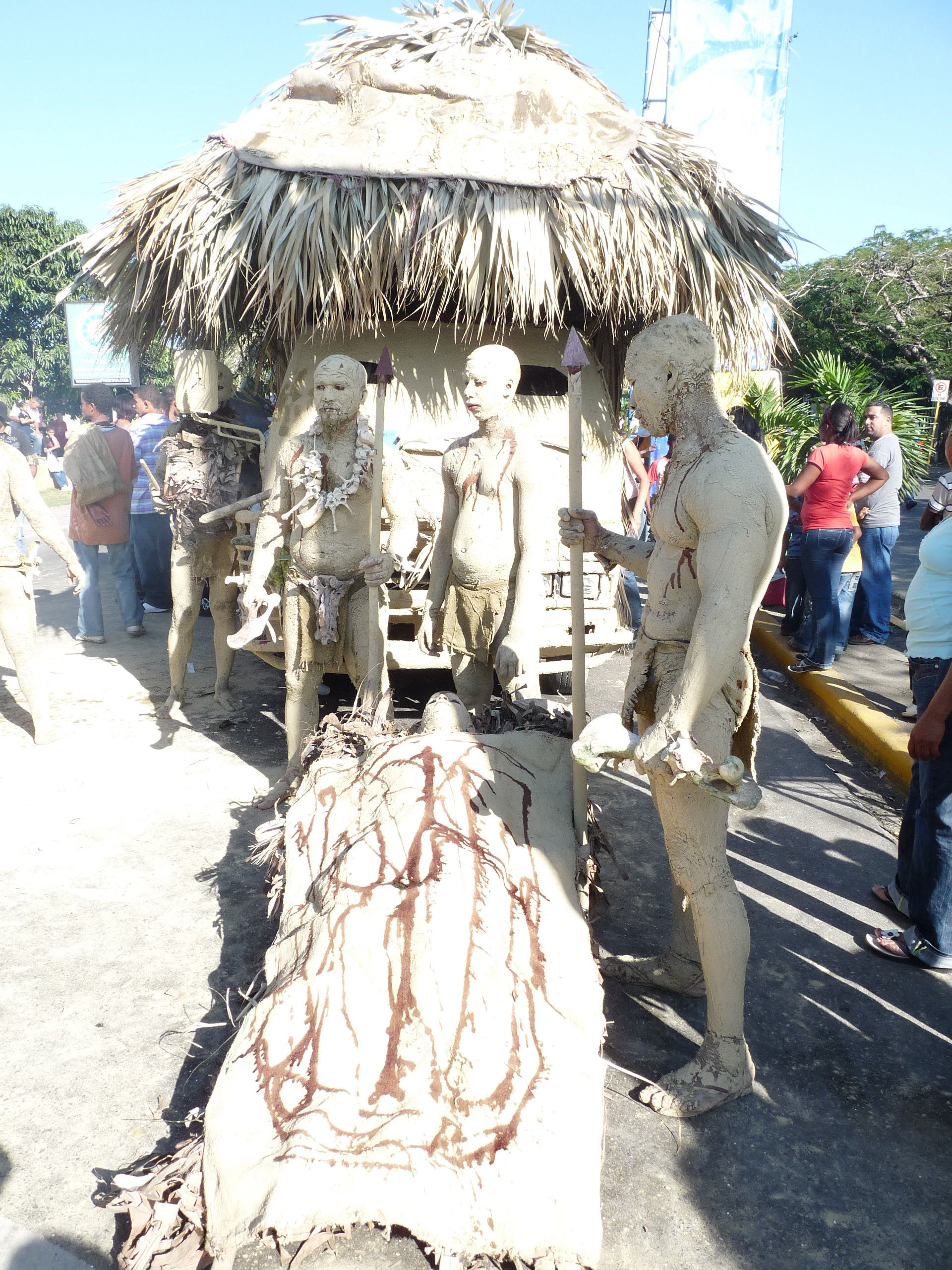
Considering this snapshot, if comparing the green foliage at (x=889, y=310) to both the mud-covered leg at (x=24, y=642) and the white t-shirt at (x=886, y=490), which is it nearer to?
the white t-shirt at (x=886, y=490)

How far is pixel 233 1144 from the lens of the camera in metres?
1.88

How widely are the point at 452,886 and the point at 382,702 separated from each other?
4.37 ft

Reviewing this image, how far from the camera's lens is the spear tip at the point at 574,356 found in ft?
8.42

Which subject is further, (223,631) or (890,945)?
(223,631)

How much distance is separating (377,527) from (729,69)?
17871 millimetres

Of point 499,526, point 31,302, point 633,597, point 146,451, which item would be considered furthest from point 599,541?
point 31,302

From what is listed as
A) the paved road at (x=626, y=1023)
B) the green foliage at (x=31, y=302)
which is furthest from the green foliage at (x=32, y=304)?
the paved road at (x=626, y=1023)

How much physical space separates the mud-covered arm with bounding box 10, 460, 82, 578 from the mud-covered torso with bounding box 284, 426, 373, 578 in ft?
5.58

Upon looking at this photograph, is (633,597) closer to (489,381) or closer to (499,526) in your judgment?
(499,526)

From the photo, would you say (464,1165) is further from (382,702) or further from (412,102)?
(412,102)

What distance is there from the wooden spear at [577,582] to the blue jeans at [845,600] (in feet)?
12.7

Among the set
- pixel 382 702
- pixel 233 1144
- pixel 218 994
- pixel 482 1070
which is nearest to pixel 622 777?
pixel 382 702

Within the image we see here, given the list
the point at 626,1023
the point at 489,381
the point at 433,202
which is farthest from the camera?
the point at 433,202

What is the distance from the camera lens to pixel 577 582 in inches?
108
